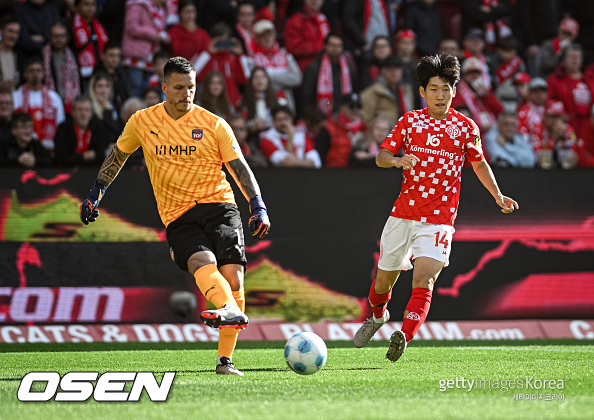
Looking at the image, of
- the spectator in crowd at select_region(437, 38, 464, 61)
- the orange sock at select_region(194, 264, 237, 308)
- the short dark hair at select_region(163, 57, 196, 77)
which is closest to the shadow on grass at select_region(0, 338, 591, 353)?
the orange sock at select_region(194, 264, 237, 308)

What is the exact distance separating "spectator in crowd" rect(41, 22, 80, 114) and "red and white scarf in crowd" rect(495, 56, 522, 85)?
256 inches

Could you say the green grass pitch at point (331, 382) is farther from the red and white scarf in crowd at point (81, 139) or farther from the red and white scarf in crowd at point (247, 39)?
the red and white scarf in crowd at point (247, 39)

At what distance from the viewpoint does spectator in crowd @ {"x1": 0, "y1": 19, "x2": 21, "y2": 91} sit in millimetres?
11641

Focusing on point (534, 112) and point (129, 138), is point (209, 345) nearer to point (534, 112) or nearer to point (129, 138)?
point (129, 138)

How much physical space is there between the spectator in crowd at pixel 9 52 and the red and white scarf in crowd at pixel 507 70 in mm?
7265

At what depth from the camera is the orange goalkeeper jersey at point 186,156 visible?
6406mm

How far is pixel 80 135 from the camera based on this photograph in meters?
10.8

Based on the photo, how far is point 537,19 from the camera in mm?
14211

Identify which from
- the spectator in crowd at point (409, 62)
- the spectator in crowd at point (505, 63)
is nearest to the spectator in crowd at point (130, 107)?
the spectator in crowd at point (409, 62)

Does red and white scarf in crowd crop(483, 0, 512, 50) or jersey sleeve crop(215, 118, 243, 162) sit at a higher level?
red and white scarf in crowd crop(483, 0, 512, 50)

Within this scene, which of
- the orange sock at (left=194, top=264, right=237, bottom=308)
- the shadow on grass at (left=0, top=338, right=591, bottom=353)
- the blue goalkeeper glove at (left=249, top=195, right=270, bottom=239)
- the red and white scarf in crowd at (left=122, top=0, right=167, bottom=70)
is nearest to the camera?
the orange sock at (left=194, top=264, right=237, bottom=308)

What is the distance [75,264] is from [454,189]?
16.1 feet

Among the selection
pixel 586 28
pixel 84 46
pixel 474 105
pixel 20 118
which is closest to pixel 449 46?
pixel 474 105

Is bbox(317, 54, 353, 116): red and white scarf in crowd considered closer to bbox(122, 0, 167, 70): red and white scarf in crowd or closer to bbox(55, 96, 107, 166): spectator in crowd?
bbox(122, 0, 167, 70): red and white scarf in crowd
